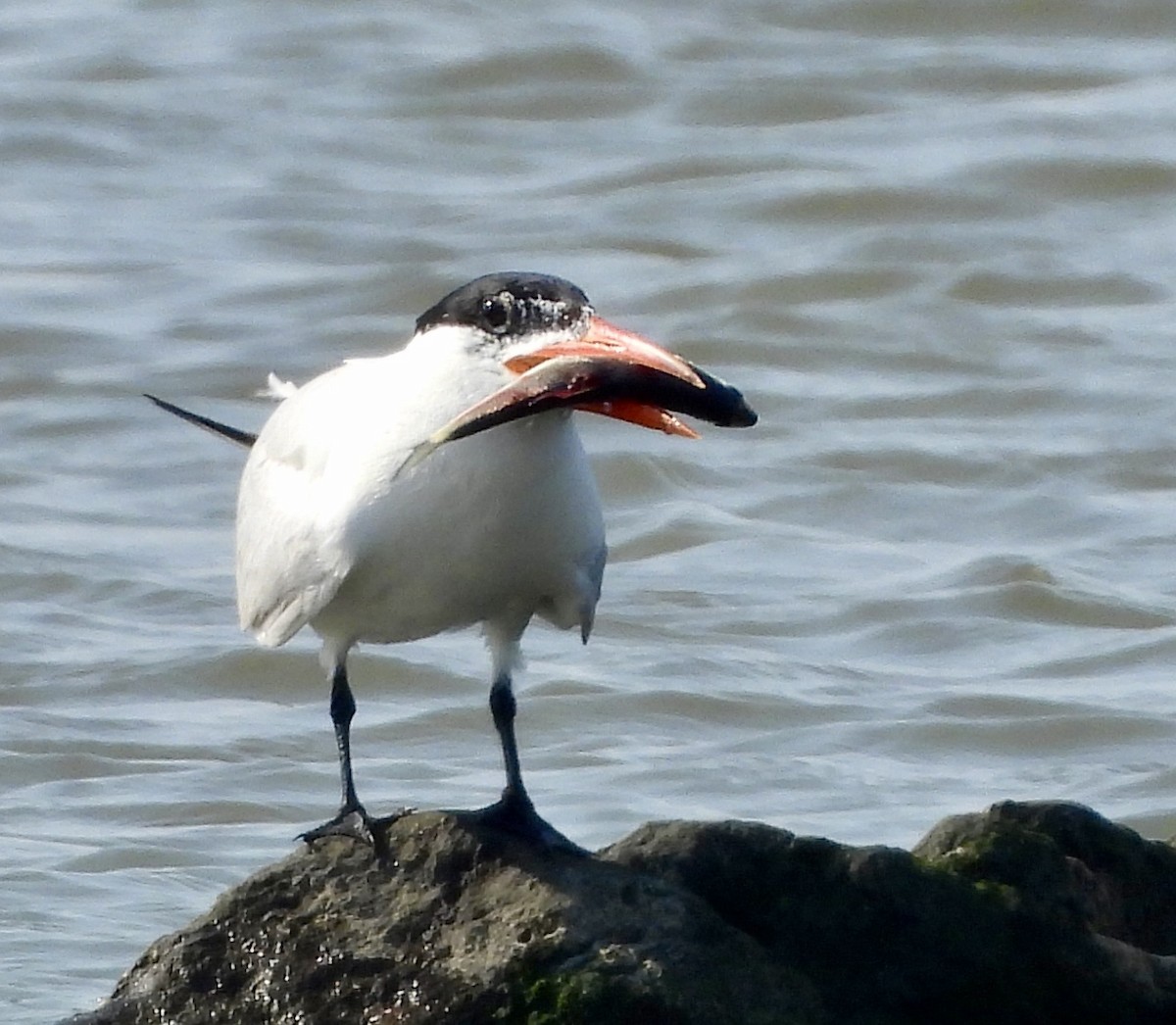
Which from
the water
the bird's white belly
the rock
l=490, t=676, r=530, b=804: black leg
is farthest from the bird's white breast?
the water

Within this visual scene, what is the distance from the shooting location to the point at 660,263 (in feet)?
50.0

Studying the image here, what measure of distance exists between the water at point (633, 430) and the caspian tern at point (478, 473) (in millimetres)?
1903

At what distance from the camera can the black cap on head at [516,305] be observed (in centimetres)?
581

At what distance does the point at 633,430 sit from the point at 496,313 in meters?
7.60

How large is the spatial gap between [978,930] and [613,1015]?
78cm

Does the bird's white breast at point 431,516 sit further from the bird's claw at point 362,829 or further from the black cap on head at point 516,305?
the bird's claw at point 362,829

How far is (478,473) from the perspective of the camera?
19.1 ft

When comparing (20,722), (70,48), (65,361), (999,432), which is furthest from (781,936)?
(70,48)

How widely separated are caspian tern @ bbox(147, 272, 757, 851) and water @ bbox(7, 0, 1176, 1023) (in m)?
1.90

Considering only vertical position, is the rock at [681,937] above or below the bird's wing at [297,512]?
below

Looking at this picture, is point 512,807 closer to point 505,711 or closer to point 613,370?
point 505,711

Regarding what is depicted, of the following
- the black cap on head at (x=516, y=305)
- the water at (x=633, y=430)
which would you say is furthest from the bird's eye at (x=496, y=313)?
the water at (x=633, y=430)

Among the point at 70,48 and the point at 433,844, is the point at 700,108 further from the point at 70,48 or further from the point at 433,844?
the point at 433,844

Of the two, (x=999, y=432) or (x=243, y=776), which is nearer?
(x=243, y=776)
